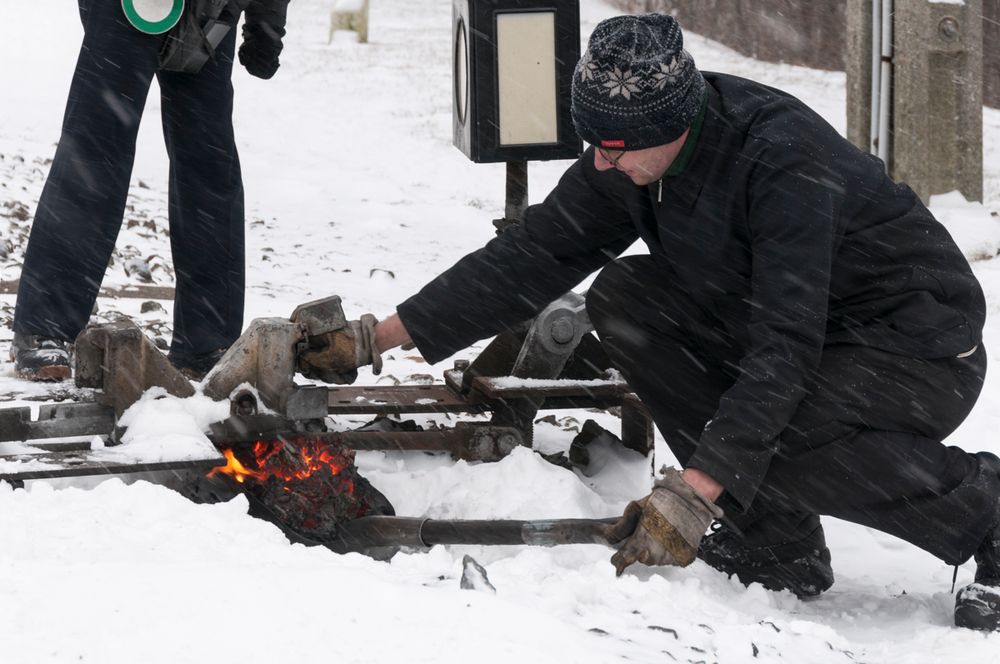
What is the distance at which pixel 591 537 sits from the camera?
2729 mm

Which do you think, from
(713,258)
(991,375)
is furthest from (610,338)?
(991,375)

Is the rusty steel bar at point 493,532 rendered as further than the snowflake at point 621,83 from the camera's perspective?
Yes

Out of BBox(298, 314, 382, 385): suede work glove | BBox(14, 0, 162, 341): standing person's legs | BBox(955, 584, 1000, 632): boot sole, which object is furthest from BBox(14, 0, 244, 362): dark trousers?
BBox(955, 584, 1000, 632): boot sole

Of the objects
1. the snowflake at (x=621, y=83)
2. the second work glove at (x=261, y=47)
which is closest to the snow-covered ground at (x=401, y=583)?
the snowflake at (x=621, y=83)

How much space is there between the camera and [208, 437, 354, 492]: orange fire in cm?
299

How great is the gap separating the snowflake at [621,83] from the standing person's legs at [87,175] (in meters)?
1.56

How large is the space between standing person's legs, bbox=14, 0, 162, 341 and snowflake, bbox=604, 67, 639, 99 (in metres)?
1.56

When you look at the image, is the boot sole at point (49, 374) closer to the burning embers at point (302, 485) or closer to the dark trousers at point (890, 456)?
the burning embers at point (302, 485)

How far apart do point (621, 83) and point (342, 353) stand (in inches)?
38.9

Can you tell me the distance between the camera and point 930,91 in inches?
300

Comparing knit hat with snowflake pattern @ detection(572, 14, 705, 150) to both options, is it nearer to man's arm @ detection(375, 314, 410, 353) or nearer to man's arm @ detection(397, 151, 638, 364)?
man's arm @ detection(397, 151, 638, 364)

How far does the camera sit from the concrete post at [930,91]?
7543 mm

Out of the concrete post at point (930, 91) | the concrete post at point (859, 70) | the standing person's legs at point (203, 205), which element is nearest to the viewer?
the standing person's legs at point (203, 205)

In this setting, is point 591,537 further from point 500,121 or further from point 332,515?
point 500,121
